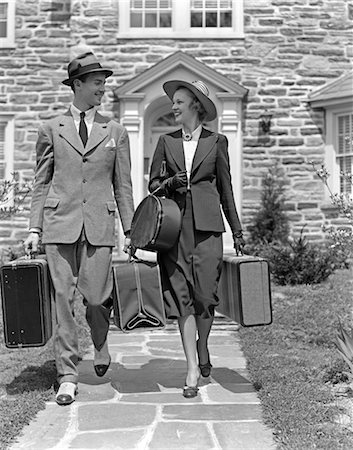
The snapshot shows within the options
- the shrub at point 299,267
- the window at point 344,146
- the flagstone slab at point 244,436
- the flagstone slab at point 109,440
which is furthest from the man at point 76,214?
the window at point 344,146

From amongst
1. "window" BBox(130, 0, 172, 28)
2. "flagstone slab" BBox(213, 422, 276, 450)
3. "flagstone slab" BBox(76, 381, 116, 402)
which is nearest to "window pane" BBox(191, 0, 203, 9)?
"window" BBox(130, 0, 172, 28)

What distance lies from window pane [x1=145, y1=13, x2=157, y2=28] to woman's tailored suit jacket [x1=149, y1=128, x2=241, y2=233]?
8.17 metres

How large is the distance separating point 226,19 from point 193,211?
8.71m

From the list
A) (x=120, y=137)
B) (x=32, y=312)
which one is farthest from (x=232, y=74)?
(x=32, y=312)

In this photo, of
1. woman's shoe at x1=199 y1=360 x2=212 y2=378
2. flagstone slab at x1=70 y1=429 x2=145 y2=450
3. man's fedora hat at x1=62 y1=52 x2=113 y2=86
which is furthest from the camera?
woman's shoe at x1=199 y1=360 x2=212 y2=378

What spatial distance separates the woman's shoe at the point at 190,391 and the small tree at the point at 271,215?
23.9ft

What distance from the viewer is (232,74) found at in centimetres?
1204

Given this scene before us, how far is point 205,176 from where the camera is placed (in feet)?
15.0

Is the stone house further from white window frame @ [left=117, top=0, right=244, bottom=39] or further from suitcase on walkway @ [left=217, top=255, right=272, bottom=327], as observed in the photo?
suitcase on walkway @ [left=217, top=255, right=272, bottom=327]

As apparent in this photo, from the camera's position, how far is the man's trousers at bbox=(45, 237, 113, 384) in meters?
4.39

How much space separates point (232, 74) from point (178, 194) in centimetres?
799

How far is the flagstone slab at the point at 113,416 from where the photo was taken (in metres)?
3.72

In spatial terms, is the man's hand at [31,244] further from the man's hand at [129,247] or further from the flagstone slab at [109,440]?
the flagstone slab at [109,440]

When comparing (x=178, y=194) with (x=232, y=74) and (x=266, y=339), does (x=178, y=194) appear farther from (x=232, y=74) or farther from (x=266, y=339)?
(x=232, y=74)
